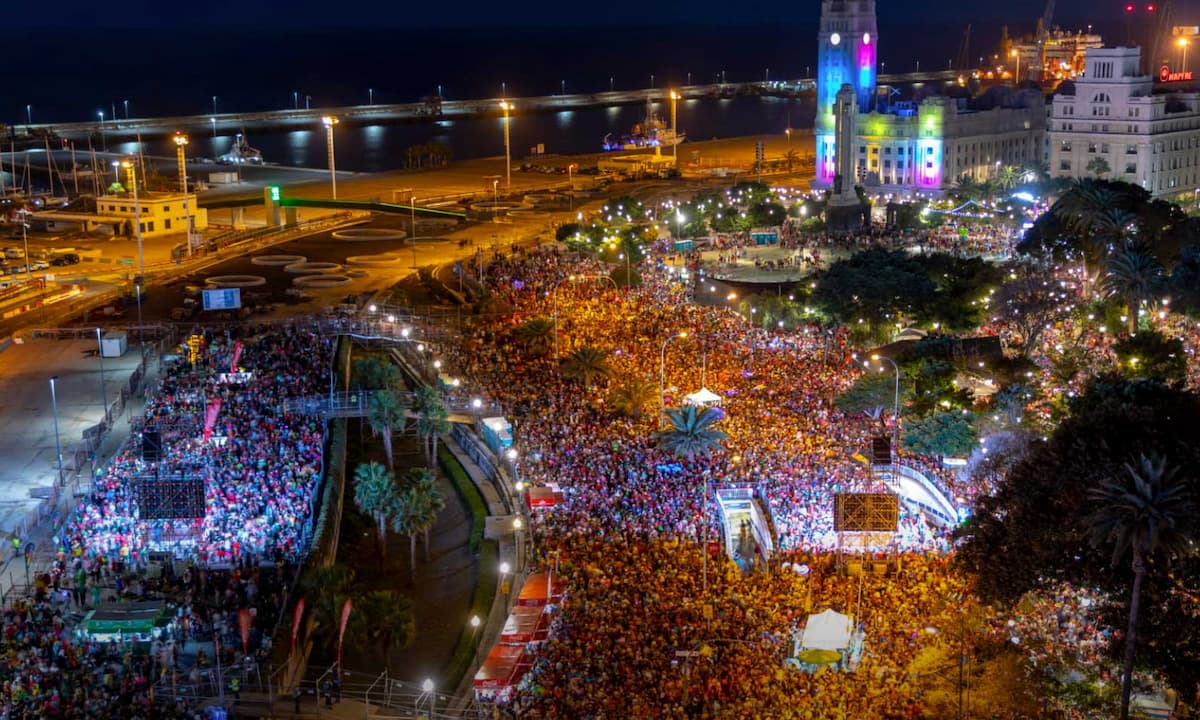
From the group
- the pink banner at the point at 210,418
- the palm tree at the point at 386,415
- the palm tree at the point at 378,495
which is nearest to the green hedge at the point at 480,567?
the palm tree at the point at 386,415

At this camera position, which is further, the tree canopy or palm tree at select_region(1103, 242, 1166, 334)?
palm tree at select_region(1103, 242, 1166, 334)

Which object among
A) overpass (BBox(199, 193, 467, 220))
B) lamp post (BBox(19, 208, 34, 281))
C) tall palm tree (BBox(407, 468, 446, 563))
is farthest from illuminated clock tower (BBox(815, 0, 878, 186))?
tall palm tree (BBox(407, 468, 446, 563))

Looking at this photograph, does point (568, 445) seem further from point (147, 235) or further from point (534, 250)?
point (147, 235)

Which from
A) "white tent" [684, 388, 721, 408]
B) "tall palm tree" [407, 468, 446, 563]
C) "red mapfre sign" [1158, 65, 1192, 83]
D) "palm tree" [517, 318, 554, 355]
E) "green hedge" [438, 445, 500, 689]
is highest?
"red mapfre sign" [1158, 65, 1192, 83]

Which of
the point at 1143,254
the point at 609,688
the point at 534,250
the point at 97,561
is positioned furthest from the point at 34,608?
the point at 534,250

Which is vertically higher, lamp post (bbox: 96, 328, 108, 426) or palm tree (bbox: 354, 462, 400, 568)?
lamp post (bbox: 96, 328, 108, 426)

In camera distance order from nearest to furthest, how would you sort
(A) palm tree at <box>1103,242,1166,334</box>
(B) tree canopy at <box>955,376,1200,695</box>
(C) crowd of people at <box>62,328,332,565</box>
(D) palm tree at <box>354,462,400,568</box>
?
(B) tree canopy at <box>955,376,1200,695</box>, (C) crowd of people at <box>62,328,332,565</box>, (D) palm tree at <box>354,462,400,568</box>, (A) palm tree at <box>1103,242,1166,334</box>

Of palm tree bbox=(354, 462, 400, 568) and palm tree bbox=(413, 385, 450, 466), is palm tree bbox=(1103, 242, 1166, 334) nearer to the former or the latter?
palm tree bbox=(413, 385, 450, 466)

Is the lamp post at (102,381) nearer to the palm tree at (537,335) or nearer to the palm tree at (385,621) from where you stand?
the palm tree at (537,335)
